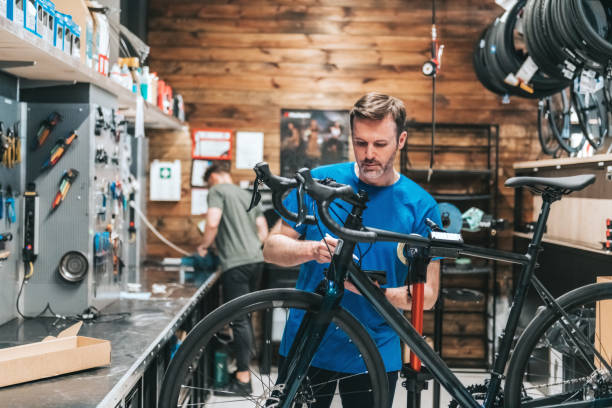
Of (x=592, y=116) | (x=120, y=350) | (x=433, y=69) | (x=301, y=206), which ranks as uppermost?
(x=433, y=69)

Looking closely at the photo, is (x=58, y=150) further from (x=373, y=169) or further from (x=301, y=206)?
(x=301, y=206)

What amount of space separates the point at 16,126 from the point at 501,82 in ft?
10.7

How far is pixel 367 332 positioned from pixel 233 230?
2870 mm

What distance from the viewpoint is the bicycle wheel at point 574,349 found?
1.70 m

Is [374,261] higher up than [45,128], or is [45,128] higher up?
[45,128]

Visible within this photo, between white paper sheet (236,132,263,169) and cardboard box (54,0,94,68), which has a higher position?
cardboard box (54,0,94,68)

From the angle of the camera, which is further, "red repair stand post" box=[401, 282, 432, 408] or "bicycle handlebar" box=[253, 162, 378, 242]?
"red repair stand post" box=[401, 282, 432, 408]

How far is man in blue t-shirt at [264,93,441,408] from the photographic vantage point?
1.75m

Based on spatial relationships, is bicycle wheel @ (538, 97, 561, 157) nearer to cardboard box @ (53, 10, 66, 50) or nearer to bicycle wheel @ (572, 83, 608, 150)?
bicycle wheel @ (572, 83, 608, 150)

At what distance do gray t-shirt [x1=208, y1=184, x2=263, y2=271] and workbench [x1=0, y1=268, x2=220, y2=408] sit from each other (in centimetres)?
63

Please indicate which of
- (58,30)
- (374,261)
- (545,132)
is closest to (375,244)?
(374,261)

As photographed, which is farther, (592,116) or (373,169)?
(592,116)

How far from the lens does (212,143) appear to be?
17.1ft

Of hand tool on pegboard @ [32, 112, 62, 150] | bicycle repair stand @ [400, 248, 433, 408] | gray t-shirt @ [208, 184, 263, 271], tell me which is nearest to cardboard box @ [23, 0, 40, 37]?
hand tool on pegboard @ [32, 112, 62, 150]
